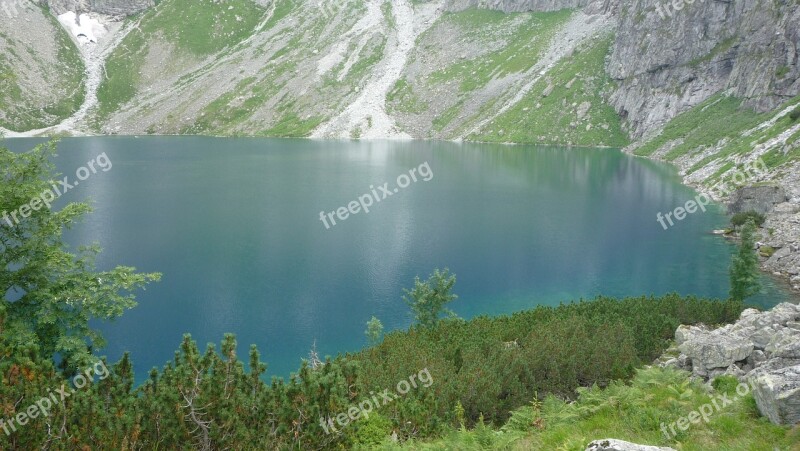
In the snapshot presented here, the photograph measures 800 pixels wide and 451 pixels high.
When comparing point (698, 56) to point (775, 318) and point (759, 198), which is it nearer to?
point (759, 198)

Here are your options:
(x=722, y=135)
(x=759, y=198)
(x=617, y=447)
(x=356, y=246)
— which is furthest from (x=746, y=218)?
(x=617, y=447)

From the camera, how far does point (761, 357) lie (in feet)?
55.8

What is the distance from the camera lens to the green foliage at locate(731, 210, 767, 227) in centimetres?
5790

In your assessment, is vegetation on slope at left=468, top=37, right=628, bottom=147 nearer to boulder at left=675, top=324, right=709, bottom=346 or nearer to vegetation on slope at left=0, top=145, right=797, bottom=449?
boulder at left=675, top=324, right=709, bottom=346

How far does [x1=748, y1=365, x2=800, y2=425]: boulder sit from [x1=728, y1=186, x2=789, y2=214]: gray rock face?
57.7m

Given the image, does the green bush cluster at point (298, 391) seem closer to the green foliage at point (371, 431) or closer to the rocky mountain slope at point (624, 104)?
the green foliage at point (371, 431)

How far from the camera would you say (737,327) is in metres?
21.5

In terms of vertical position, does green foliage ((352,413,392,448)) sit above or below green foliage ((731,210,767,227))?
above

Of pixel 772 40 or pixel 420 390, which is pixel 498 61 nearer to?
pixel 772 40

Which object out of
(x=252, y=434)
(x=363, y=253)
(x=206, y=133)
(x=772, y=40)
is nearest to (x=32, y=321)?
(x=252, y=434)

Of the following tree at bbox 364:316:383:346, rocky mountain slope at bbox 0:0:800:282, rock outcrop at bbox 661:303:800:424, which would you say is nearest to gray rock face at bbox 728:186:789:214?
rocky mountain slope at bbox 0:0:800:282

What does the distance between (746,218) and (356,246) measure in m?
43.2

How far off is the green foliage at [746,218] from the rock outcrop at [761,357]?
4142cm

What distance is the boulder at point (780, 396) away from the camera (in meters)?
10.7
